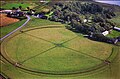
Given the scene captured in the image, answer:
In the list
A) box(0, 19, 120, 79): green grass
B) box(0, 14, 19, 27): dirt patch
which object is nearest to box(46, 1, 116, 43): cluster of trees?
box(0, 19, 120, 79): green grass

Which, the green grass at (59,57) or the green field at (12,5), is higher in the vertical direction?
the green field at (12,5)

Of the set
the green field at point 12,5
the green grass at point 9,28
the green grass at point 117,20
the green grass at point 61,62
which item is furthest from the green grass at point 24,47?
the green field at point 12,5

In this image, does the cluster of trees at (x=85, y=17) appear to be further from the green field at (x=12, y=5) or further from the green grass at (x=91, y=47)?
the green field at (x=12, y=5)

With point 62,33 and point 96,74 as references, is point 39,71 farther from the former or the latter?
point 62,33

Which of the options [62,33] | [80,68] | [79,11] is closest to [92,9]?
[79,11]

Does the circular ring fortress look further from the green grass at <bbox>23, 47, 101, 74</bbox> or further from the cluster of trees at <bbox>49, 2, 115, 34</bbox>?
the cluster of trees at <bbox>49, 2, 115, 34</bbox>

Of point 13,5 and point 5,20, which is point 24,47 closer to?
point 5,20
